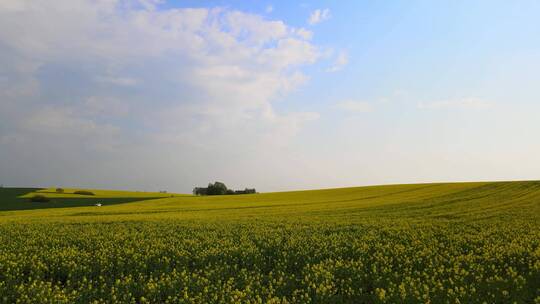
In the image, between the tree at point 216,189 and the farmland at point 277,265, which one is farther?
the tree at point 216,189

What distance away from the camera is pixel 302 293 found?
434 inches

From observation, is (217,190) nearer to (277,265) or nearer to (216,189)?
(216,189)

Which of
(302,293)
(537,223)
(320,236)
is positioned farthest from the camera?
(537,223)

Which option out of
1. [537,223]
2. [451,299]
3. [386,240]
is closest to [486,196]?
[537,223]

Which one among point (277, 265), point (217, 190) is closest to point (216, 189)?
point (217, 190)

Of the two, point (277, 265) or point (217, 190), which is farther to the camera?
point (217, 190)

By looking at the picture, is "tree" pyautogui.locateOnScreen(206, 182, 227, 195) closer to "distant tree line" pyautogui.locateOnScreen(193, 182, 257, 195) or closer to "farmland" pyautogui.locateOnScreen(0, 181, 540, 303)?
"distant tree line" pyautogui.locateOnScreen(193, 182, 257, 195)

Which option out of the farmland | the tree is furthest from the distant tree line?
the farmland

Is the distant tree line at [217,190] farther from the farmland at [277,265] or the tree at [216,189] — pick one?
the farmland at [277,265]

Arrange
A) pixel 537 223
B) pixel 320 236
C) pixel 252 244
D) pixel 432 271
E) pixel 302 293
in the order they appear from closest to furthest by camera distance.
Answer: pixel 302 293, pixel 432 271, pixel 252 244, pixel 320 236, pixel 537 223

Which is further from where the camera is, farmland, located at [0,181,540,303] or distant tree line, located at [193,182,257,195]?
distant tree line, located at [193,182,257,195]

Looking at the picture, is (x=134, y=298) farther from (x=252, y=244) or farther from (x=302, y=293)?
(x=252, y=244)

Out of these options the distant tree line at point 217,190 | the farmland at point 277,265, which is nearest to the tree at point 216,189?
the distant tree line at point 217,190

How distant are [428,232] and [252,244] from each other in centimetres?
897
